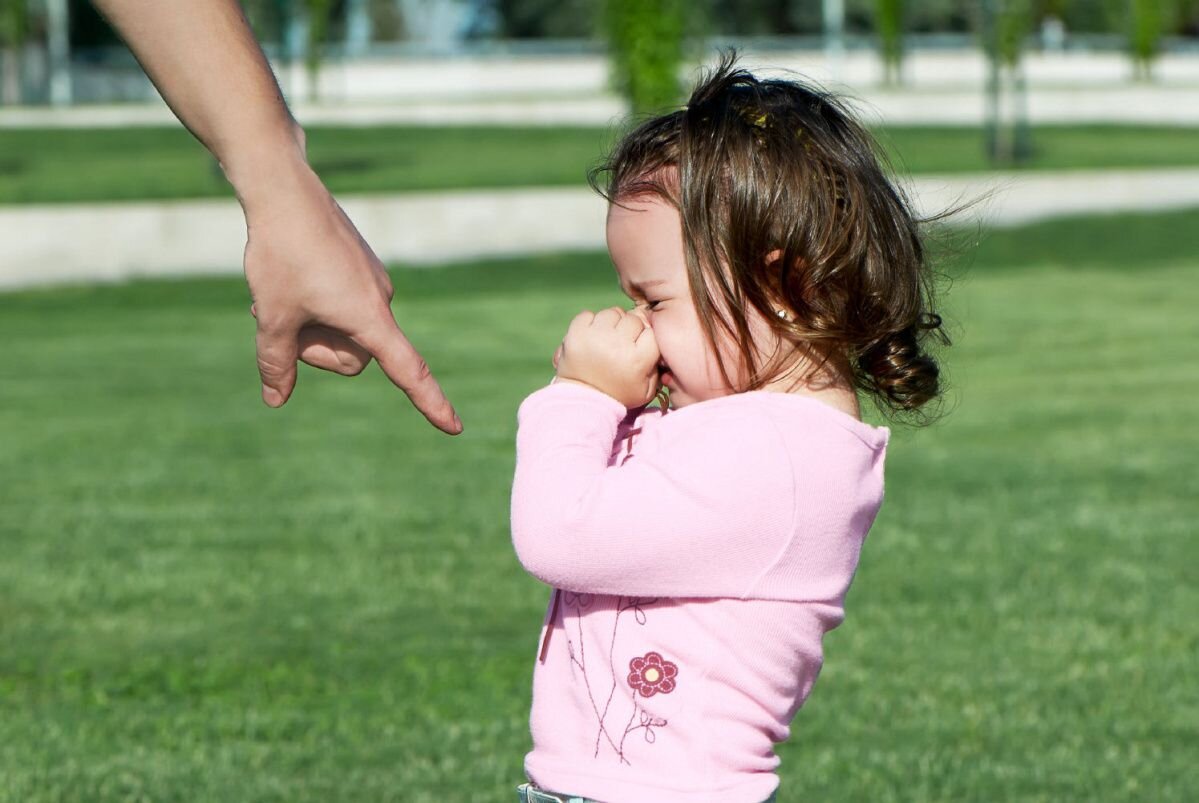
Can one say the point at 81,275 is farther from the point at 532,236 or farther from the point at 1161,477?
the point at 1161,477

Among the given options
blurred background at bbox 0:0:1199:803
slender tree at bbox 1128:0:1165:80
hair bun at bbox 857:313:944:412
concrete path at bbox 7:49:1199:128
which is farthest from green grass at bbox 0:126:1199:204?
hair bun at bbox 857:313:944:412

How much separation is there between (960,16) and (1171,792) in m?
65.3

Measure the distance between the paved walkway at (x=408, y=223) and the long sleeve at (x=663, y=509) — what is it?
13.9 m

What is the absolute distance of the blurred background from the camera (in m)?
3.81

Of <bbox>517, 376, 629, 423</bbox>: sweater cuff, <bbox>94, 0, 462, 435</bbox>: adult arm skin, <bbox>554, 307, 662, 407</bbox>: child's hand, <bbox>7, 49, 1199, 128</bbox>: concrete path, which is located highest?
<bbox>94, 0, 462, 435</bbox>: adult arm skin

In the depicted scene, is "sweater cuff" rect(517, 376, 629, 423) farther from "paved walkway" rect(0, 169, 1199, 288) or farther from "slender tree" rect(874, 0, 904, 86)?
"slender tree" rect(874, 0, 904, 86)

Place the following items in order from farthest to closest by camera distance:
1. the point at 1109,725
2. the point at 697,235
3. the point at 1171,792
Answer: the point at 1109,725
the point at 1171,792
the point at 697,235

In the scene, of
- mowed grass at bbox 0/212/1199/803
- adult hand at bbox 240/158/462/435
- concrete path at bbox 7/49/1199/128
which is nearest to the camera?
adult hand at bbox 240/158/462/435

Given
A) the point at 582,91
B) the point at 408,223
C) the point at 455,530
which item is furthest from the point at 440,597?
the point at 582,91

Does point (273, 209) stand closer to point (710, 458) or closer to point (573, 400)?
point (573, 400)

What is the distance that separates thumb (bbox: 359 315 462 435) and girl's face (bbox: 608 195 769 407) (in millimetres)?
258

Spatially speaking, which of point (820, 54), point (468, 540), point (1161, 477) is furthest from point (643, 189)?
point (820, 54)

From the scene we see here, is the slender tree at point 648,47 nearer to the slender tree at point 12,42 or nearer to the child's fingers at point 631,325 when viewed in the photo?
the slender tree at point 12,42

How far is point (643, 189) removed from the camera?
1.95 meters
